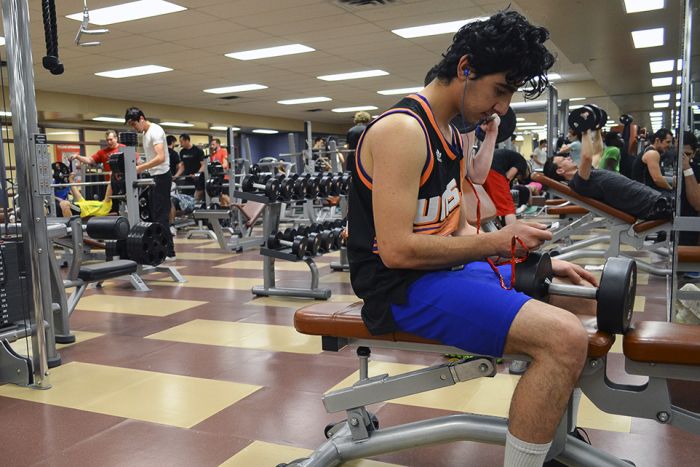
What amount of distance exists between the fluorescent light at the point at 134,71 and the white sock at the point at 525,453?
893 centimetres

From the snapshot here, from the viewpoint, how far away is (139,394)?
7.59ft

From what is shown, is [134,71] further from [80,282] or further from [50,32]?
[50,32]

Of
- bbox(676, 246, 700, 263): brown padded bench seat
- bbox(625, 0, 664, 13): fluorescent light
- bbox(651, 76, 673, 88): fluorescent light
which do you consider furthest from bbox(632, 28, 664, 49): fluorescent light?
bbox(676, 246, 700, 263): brown padded bench seat

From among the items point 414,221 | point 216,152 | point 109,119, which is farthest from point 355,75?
point 414,221

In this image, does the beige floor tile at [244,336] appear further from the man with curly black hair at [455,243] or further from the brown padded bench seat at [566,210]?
the brown padded bench seat at [566,210]

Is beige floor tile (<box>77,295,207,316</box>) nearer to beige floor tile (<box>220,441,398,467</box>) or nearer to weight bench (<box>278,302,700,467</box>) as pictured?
beige floor tile (<box>220,441,398,467</box>)

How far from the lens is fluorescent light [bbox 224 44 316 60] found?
26.3 ft

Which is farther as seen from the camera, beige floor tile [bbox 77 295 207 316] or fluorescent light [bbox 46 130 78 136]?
fluorescent light [bbox 46 130 78 136]

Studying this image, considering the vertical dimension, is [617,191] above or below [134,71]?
below

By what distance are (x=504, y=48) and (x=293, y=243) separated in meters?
2.81

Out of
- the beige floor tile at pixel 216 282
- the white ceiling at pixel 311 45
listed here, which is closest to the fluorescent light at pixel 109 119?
the white ceiling at pixel 311 45

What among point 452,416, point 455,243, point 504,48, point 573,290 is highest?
point 504,48

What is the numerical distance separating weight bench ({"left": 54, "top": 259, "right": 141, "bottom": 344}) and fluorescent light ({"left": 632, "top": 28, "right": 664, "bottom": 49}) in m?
7.02

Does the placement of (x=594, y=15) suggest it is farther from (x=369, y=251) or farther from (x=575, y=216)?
(x=369, y=251)
